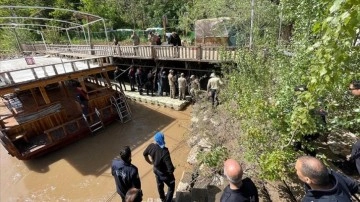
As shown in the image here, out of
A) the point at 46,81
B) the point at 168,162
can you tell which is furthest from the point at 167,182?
the point at 46,81

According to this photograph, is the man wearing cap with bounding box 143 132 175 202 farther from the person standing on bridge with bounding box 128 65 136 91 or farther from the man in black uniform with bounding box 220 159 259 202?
the person standing on bridge with bounding box 128 65 136 91

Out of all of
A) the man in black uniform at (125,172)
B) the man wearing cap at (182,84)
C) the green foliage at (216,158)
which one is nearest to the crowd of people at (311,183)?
the man in black uniform at (125,172)

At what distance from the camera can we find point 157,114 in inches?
501

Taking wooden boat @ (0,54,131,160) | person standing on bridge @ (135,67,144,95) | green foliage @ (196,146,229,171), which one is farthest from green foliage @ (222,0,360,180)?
person standing on bridge @ (135,67,144,95)

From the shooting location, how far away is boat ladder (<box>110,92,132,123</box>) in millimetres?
11734

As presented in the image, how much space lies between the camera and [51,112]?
32.3 feet

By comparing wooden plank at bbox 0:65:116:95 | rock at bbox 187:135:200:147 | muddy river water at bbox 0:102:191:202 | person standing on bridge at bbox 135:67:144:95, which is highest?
wooden plank at bbox 0:65:116:95

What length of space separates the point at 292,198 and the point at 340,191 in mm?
2206

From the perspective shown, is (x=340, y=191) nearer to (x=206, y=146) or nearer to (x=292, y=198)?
(x=292, y=198)

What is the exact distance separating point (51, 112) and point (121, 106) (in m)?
3.32

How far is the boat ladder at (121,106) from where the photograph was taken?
38.5 feet

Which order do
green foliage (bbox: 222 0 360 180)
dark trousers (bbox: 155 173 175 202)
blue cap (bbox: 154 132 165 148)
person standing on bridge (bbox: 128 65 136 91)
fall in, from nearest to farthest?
green foliage (bbox: 222 0 360 180)
blue cap (bbox: 154 132 165 148)
dark trousers (bbox: 155 173 175 202)
person standing on bridge (bbox: 128 65 136 91)

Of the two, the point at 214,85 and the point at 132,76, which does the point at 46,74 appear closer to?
the point at 132,76

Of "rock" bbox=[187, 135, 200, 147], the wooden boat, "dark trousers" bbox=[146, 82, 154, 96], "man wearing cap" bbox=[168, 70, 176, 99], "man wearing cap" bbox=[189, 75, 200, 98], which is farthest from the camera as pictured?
"dark trousers" bbox=[146, 82, 154, 96]
